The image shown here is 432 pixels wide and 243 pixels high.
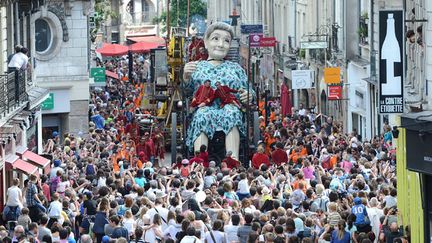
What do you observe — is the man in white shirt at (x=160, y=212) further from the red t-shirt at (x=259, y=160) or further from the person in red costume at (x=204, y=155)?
the person in red costume at (x=204, y=155)

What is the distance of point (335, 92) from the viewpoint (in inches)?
2100

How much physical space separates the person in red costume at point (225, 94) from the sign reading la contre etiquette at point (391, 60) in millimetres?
11821

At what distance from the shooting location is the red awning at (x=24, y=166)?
1393 inches

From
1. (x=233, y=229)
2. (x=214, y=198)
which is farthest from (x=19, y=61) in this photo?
(x=233, y=229)

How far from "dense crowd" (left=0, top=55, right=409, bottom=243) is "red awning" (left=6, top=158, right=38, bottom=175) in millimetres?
357

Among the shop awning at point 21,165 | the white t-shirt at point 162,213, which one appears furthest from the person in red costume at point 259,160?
the white t-shirt at point 162,213

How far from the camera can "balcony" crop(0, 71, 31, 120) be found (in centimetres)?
3509

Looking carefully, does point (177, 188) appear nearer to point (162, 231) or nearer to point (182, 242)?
point (162, 231)

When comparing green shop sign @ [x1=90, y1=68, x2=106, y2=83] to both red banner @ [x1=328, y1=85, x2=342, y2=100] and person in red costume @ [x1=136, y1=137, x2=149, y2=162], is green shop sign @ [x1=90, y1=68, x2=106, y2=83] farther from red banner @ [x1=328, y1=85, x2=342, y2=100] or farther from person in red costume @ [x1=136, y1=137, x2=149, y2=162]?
person in red costume @ [x1=136, y1=137, x2=149, y2=162]

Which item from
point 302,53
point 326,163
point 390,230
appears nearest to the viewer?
point 390,230

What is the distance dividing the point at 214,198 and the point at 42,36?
2138 centimetres

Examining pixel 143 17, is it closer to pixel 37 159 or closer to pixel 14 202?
pixel 37 159

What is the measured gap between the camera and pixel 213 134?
4203cm

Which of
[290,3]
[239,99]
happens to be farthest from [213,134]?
[290,3]
